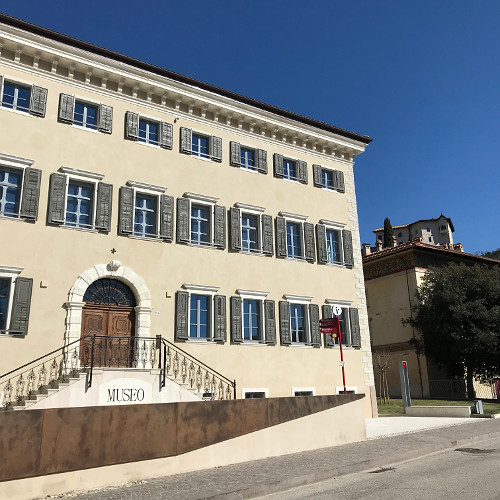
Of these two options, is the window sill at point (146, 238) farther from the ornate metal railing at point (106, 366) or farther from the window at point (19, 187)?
the ornate metal railing at point (106, 366)

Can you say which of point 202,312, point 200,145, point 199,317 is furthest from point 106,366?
point 200,145

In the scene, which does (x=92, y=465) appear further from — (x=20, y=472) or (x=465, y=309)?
(x=465, y=309)

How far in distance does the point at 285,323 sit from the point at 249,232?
4024 mm

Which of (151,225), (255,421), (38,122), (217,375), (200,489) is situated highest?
(38,122)

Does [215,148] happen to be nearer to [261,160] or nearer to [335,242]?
[261,160]

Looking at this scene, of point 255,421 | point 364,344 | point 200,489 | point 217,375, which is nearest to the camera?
point 200,489

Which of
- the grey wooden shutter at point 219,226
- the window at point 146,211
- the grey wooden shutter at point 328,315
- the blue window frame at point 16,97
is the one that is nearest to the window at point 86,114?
the blue window frame at point 16,97

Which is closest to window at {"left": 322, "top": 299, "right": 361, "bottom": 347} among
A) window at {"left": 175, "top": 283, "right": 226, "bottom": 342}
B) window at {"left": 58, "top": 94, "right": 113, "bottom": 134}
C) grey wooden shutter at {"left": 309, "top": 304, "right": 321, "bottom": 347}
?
grey wooden shutter at {"left": 309, "top": 304, "right": 321, "bottom": 347}

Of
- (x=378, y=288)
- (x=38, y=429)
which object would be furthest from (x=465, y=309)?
(x=38, y=429)

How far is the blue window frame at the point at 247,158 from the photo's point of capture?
70.0 ft

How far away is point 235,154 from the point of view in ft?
68.5

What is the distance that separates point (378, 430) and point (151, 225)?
34.9 feet

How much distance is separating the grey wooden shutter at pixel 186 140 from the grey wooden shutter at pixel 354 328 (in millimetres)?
9945

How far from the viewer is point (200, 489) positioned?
845 cm
